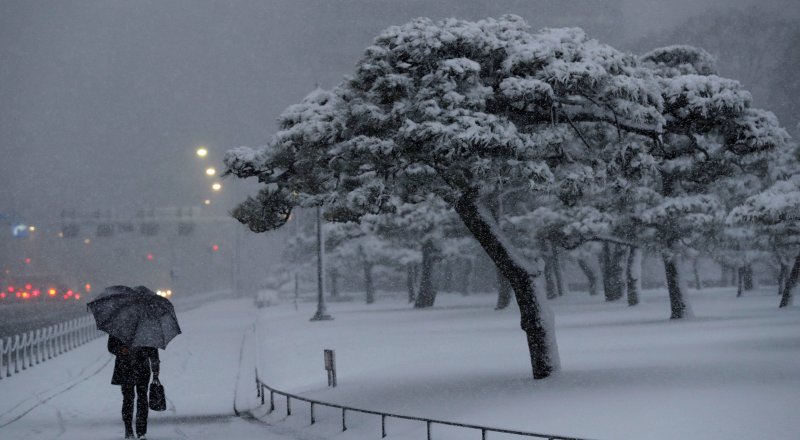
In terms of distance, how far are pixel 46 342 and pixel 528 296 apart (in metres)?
26.6

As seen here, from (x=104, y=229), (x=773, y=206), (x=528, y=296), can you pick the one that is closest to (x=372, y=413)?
(x=528, y=296)

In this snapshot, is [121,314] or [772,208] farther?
[772,208]

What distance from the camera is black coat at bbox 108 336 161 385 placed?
520 inches

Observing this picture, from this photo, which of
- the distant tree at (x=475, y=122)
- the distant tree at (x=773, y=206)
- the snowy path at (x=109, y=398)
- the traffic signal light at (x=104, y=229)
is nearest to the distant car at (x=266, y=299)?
the traffic signal light at (x=104, y=229)

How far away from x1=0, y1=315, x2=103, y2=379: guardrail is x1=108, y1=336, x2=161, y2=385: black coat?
14.2 meters

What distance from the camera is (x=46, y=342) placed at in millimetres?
37938

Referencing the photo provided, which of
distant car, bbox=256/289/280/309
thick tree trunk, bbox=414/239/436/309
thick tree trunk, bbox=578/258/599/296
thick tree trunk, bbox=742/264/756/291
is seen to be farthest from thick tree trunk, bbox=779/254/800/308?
distant car, bbox=256/289/280/309

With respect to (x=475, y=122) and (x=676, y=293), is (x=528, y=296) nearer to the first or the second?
(x=475, y=122)

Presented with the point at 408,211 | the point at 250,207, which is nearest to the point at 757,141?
the point at 250,207

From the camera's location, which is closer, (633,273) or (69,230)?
(633,273)

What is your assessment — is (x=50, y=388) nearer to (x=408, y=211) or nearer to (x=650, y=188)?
(x=650, y=188)

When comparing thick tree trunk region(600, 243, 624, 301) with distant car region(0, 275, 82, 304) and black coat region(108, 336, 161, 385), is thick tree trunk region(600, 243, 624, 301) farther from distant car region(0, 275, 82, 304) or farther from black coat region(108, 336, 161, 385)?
distant car region(0, 275, 82, 304)

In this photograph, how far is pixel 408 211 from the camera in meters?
47.1

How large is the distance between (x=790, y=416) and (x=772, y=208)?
448 inches
